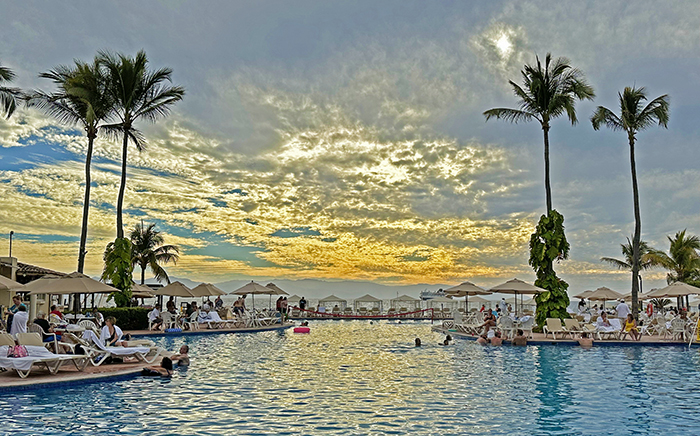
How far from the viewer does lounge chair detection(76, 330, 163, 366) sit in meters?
11.4

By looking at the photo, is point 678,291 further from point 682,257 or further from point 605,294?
point 682,257

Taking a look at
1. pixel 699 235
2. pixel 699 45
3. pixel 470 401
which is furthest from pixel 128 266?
pixel 699 235

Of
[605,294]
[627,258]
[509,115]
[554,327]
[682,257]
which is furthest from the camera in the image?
[627,258]

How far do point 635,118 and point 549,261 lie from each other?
948 cm

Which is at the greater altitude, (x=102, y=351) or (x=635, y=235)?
(x=635, y=235)

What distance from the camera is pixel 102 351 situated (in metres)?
11.5

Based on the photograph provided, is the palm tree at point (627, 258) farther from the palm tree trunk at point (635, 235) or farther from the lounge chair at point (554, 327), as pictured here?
the lounge chair at point (554, 327)

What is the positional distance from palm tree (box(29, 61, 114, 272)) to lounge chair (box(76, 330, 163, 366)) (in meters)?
13.1

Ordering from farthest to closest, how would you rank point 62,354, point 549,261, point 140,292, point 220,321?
point 140,292
point 220,321
point 549,261
point 62,354

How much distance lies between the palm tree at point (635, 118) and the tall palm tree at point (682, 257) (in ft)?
48.7

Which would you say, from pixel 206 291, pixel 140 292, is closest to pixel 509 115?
pixel 206 291

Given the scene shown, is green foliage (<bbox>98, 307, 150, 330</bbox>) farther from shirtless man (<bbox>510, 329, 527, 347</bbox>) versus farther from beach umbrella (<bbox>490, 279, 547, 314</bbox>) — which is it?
beach umbrella (<bbox>490, 279, 547, 314</bbox>)

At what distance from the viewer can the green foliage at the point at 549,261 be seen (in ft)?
69.7

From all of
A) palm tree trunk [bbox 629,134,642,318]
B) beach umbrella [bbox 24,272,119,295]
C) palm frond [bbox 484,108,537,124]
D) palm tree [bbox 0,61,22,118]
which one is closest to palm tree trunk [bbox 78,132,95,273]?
palm tree [bbox 0,61,22,118]
